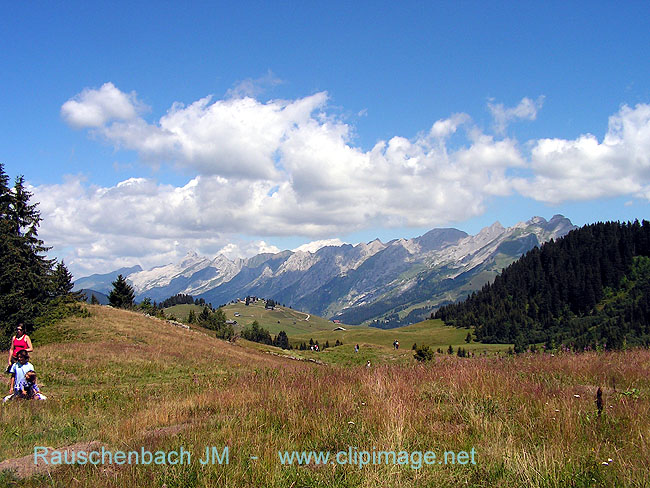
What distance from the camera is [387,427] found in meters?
6.29

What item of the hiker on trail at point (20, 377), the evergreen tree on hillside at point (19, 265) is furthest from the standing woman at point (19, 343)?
the evergreen tree on hillside at point (19, 265)

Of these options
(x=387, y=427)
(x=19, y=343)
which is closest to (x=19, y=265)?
(x=19, y=343)

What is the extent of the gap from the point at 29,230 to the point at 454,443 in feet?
196

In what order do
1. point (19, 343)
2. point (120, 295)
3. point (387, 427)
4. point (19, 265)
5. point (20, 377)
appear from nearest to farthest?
point (387, 427)
point (20, 377)
point (19, 343)
point (19, 265)
point (120, 295)

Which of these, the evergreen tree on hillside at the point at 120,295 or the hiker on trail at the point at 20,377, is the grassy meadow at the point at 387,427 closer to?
the hiker on trail at the point at 20,377

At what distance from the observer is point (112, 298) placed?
9262 cm

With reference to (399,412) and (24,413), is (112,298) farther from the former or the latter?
(399,412)

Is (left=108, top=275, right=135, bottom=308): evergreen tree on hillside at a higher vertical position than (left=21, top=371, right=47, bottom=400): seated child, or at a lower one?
higher

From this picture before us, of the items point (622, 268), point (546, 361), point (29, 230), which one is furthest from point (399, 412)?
point (622, 268)

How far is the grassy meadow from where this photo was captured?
5.11 meters

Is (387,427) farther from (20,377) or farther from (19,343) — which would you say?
(19,343)

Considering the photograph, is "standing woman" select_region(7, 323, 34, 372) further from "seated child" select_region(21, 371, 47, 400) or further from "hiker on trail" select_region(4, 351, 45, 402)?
"seated child" select_region(21, 371, 47, 400)

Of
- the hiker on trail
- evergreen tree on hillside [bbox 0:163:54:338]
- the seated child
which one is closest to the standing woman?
the hiker on trail

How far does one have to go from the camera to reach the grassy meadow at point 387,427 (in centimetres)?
511
